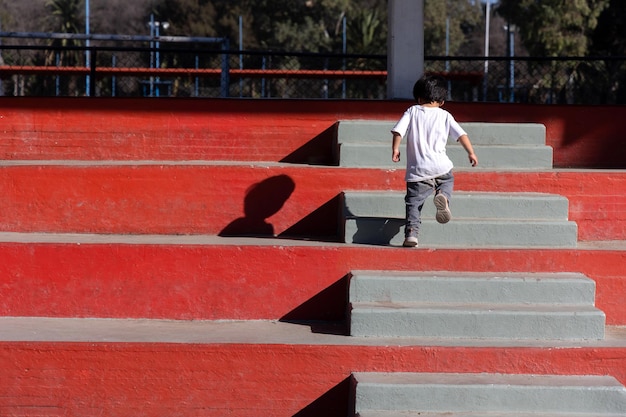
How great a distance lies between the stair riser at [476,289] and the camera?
6340 millimetres

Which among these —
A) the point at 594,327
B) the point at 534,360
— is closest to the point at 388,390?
the point at 534,360

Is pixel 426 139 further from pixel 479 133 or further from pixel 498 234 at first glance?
pixel 479 133

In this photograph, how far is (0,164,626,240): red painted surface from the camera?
7.54 meters

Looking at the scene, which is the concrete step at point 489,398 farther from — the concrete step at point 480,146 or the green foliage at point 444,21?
the green foliage at point 444,21

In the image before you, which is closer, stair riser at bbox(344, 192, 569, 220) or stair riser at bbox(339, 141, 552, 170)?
stair riser at bbox(344, 192, 569, 220)

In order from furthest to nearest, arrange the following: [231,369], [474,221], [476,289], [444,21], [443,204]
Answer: [444,21] → [474,221] → [443,204] → [476,289] → [231,369]

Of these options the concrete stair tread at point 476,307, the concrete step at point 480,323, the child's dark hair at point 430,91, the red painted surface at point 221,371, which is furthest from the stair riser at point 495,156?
the red painted surface at point 221,371

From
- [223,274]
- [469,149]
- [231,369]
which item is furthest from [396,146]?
[231,369]

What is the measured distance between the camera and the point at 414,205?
6.73m

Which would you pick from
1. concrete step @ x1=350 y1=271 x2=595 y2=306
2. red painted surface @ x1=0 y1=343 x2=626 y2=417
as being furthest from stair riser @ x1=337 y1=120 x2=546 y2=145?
red painted surface @ x1=0 y1=343 x2=626 y2=417

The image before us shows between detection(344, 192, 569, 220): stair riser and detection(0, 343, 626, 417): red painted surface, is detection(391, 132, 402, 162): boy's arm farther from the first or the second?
detection(0, 343, 626, 417): red painted surface

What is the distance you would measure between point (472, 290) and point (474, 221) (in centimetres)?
74

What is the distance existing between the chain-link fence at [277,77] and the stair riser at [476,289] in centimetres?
333

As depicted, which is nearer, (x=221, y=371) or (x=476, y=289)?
(x=221, y=371)
